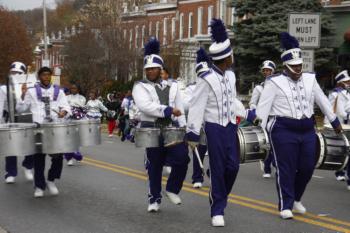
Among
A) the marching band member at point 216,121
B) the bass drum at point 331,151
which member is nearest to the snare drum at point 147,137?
the marching band member at point 216,121

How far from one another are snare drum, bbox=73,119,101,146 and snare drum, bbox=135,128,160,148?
1.21 metres

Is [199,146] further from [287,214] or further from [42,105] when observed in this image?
[287,214]

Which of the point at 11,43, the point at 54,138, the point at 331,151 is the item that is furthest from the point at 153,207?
the point at 11,43

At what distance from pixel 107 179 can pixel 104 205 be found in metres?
2.85

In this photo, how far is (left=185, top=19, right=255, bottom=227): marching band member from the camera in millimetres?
8148

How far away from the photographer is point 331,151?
912 centimetres

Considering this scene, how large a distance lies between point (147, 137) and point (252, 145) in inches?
58.9

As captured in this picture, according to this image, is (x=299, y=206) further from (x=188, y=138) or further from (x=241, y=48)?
(x=241, y=48)

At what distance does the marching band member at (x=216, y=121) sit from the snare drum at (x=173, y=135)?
0.42 meters

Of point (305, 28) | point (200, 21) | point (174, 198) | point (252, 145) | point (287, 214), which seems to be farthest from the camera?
point (200, 21)

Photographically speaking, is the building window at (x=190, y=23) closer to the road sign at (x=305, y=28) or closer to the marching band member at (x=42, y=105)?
the road sign at (x=305, y=28)

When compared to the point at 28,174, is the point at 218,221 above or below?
above

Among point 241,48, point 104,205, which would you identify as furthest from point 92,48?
point 104,205

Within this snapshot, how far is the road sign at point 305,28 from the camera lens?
15477mm
